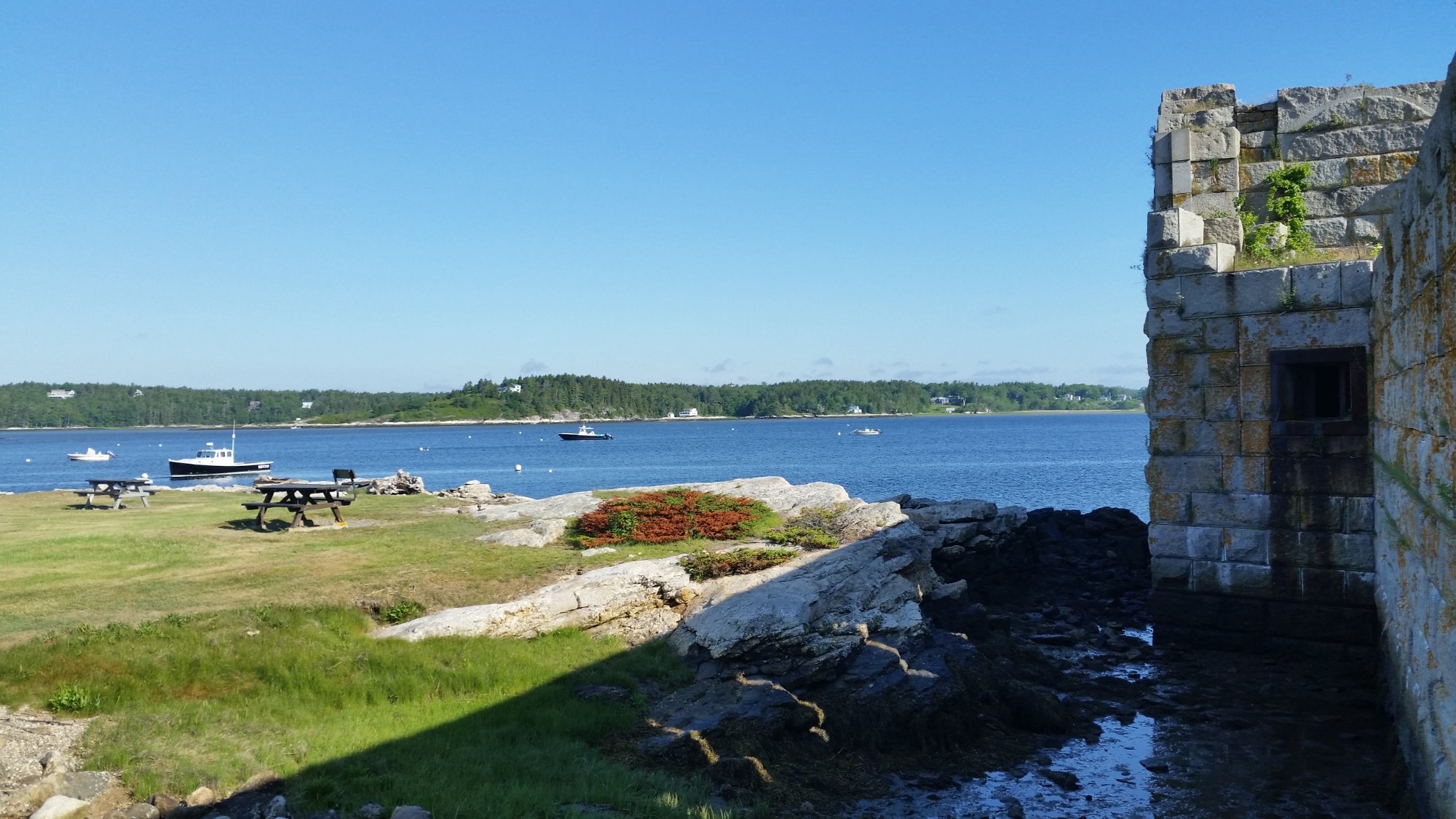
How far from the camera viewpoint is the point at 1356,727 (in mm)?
13211

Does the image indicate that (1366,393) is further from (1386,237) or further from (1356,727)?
(1356,727)

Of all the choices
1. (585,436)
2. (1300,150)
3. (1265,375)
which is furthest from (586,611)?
(585,436)

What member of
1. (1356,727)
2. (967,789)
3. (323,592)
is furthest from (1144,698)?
(323,592)

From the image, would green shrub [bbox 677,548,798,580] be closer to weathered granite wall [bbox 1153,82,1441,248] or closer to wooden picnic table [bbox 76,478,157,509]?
weathered granite wall [bbox 1153,82,1441,248]

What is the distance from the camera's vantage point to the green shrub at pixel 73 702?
1140cm

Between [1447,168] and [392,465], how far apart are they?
10654cm

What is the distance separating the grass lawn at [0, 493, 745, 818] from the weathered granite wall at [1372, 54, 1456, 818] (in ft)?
21.3

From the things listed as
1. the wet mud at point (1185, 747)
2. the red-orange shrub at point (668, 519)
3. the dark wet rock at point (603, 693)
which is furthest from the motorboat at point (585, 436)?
the dark wet rock at point (603, 693)

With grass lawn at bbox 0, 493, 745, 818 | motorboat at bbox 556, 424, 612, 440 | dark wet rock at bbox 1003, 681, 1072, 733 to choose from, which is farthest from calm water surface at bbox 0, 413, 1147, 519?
grass lawn at bbox 0, 493, 745, 818

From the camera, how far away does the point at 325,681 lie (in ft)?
41.9

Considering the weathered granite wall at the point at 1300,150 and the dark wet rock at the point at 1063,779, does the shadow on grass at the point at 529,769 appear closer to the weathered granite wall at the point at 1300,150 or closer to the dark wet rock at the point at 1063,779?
the dark wet rock at the point at 1063,779

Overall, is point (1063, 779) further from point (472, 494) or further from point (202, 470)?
point (202, 470)

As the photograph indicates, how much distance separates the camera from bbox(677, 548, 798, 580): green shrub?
1722 cm

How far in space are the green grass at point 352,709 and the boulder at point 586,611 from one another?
1.16 feet
